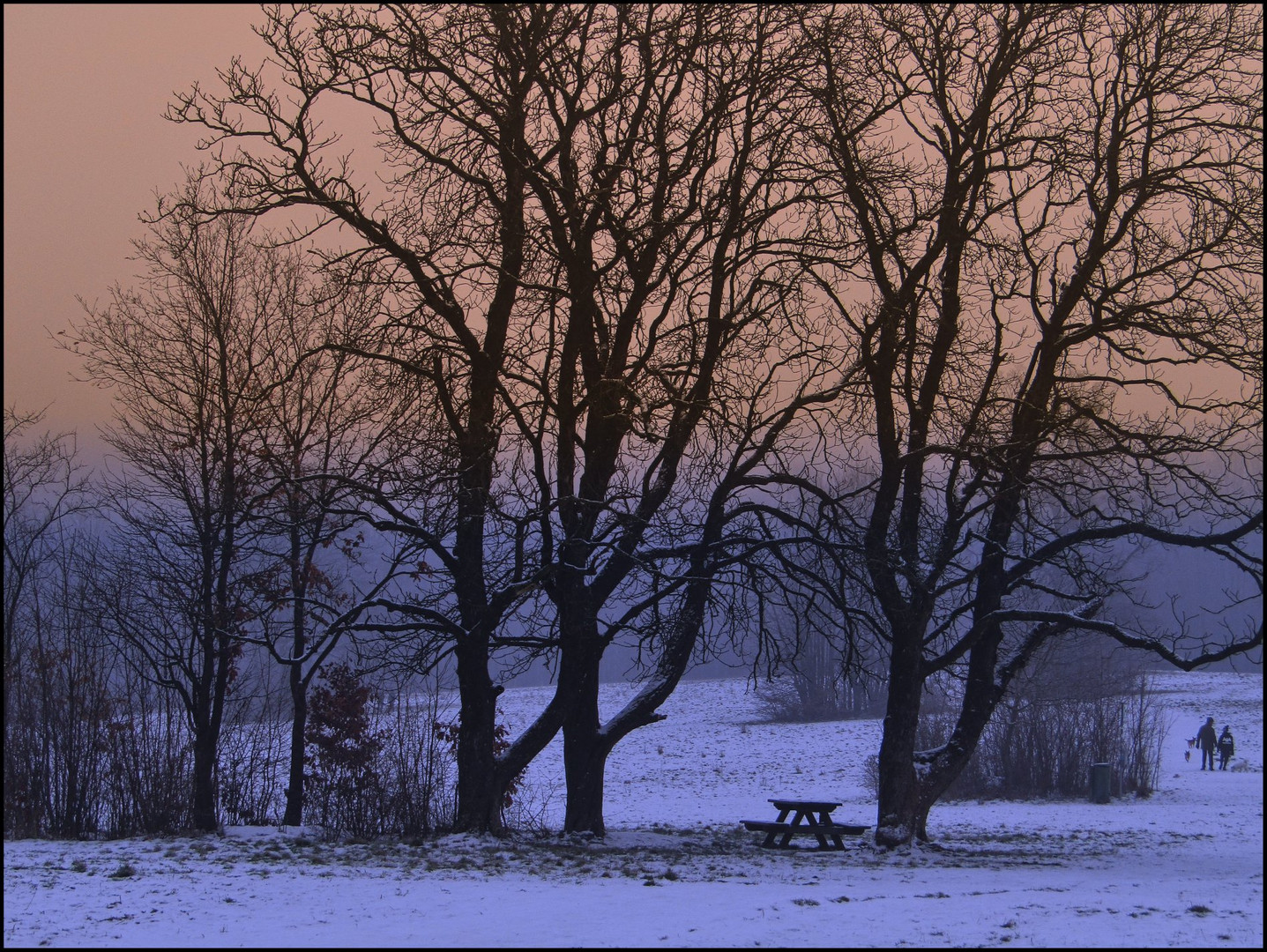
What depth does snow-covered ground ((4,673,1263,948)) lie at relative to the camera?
666 cm

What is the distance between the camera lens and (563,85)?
12.4 metres

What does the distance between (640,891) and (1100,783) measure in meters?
18.2

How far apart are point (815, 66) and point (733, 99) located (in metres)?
1.15

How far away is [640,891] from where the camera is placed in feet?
27.1

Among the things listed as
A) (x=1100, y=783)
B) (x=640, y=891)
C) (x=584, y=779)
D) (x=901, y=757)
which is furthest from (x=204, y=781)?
(x=1100, y=783)

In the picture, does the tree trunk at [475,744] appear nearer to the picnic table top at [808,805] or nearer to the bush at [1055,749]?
the picnic table top at [808,805]

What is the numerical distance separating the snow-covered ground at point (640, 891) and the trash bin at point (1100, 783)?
6.51 meters

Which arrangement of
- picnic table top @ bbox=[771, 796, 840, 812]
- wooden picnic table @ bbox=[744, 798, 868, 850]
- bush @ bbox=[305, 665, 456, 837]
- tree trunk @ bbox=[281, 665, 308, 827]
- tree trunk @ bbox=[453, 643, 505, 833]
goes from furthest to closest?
tree trunk @ bbox=[281, 665, 308, 827] < bush @ bbox=[305, 665, 456, 837] < picnic table top @ bbox=[771, 796, 840, 812] < wooden picnic table @ bbox=[744, 798, 868, 850] < tree trunk @ bbox=[453, 643, 505, 833]

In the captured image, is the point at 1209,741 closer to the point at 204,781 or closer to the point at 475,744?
the point at 475,744

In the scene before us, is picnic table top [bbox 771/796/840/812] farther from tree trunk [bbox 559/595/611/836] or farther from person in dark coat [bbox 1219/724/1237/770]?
person in dark coat [bbox 1219/724/1237/770]

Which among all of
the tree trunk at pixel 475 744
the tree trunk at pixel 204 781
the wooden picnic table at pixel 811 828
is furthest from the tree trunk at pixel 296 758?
the wooden picnic table at pixel 811 828

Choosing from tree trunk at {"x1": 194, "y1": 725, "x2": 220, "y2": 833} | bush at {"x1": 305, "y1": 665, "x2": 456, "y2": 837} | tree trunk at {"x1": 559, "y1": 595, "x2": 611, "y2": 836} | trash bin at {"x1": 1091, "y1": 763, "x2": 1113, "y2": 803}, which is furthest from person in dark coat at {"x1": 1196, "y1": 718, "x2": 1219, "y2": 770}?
tree trunk at {"x1": 194, "y1": 725, "x2": 220, "y2": 833}

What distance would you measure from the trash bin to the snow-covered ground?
6.51 meters

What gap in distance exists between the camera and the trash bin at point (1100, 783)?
75.9 ft
